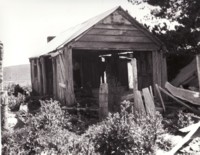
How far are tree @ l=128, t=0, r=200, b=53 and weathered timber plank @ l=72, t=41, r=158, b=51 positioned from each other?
1028 mm

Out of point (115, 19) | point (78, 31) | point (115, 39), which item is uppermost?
point (115, 19)

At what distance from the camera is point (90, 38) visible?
14375mm

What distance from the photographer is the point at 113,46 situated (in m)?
14.9

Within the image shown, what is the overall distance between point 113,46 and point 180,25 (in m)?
3.98

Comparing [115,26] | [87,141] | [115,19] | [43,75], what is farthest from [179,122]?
[43,75]

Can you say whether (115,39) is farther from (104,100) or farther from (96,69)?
(96,69)

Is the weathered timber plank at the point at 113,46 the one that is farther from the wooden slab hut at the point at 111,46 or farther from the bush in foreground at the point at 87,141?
the bush in foreground at the point at 87,141

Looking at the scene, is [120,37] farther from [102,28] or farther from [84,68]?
[84,68]

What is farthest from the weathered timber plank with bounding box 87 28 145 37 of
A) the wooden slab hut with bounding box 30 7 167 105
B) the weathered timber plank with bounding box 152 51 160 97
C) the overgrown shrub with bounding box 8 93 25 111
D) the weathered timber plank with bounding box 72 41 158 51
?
the overgrown shrub with bounding box 8 93 25 111

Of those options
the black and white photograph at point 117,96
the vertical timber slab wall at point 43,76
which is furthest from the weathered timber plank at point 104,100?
the vertical timber slab wall at point 43,76

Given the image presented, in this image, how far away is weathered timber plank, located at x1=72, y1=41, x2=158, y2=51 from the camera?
1411 centimetres

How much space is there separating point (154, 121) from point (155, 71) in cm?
832

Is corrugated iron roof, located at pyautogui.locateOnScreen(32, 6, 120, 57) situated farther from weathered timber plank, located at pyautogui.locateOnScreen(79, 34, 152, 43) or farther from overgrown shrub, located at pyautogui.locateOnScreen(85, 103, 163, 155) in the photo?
overgrown shrub, located at pyautogui.locateOnScreen(85, 103, 163, 155)

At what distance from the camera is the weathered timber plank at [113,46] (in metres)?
14.1
